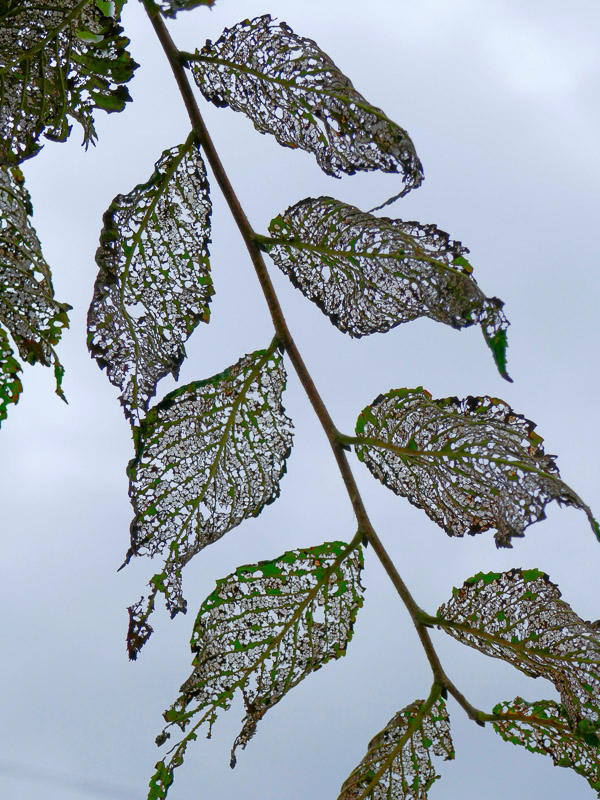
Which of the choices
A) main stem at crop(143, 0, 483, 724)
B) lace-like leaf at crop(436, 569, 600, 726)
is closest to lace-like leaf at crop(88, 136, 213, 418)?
main stem at crop(143, 0, 483, 724)

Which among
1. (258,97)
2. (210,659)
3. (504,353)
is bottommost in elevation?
(210,659)

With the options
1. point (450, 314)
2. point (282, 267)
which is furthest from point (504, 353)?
point (282, 267)

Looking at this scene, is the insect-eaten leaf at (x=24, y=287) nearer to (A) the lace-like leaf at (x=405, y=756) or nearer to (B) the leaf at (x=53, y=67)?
(B) the leaf at (x=53, y=67)

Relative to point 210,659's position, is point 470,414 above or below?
above

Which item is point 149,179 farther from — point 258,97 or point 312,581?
point 312,581

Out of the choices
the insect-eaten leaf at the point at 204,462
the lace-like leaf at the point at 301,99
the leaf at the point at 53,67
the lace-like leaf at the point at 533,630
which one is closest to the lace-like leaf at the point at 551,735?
the lace-like leaf at the point at 533,630

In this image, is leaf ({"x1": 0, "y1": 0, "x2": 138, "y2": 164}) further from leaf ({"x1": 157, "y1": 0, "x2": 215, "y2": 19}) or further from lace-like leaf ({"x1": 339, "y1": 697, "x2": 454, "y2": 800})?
lace-like leaf ({"x1": 339, "y1": 697, "x2": 454, "y2": 800})
